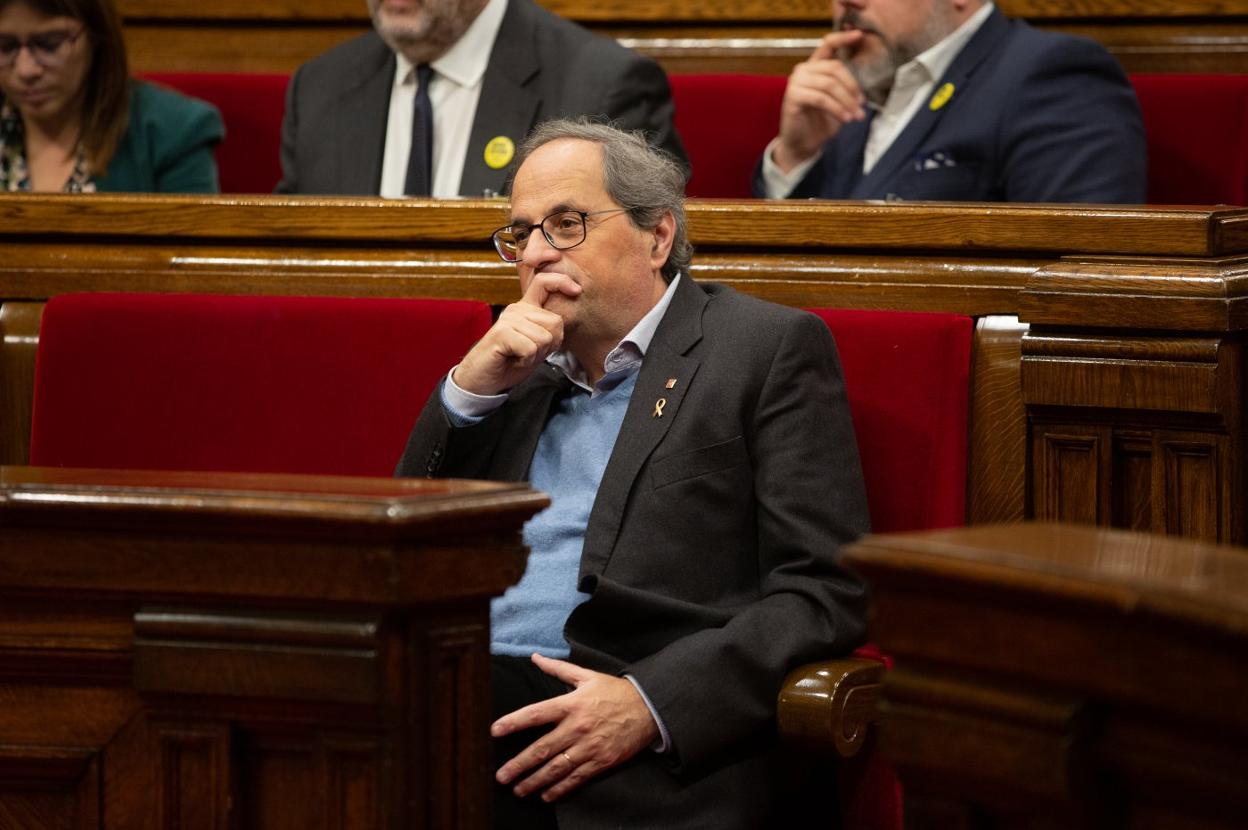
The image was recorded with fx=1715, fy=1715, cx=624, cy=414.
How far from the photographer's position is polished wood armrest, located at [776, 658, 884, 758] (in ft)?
4.37

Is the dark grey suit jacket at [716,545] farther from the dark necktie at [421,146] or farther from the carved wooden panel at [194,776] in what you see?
the dark necktie at [421,146]

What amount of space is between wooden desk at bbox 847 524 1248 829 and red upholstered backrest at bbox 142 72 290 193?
2.09 metres

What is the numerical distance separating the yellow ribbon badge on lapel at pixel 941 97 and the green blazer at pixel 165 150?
1.04 metres

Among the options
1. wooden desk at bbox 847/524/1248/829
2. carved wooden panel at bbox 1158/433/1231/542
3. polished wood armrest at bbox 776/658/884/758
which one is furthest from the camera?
carved wooden panel at bbox 1158/433/1231/542

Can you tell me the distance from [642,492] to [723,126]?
1.17 m

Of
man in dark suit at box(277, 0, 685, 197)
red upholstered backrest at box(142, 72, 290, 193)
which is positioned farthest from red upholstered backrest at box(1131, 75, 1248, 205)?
red upholstered backrest at box(142, 72, 290, 193)

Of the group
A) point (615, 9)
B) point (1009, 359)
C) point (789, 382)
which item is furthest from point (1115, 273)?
point (615, 9)

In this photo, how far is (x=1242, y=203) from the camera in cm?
222

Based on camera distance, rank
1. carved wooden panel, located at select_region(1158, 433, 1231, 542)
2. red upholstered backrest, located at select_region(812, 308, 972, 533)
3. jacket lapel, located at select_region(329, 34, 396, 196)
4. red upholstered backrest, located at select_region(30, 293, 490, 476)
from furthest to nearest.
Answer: jacket lapel, located at select_region(329, 34, 396, 196) < red upholstered backrest, located at select_region(30, 293, 490, 476) < red upholstered backrest, located at select_region(812, 308, 972, 533) < carved wooden panel, located at select_region(1158, 433, 1231, 542)

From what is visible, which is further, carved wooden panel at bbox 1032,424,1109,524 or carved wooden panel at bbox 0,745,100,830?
carved wooden panel at bbox 1032,424,1109,524

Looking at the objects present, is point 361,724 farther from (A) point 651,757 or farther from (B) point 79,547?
(A) point 651,757

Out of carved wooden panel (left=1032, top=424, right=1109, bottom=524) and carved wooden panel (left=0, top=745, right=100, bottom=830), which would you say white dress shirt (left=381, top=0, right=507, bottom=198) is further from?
carved wooden panel (left=0, top=745, right=100, bottom=830)

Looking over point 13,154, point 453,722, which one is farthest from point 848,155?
point 453,722

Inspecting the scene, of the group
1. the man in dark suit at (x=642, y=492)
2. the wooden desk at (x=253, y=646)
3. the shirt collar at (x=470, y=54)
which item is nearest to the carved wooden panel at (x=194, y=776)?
the wooden desk at (x=253, y=646)
